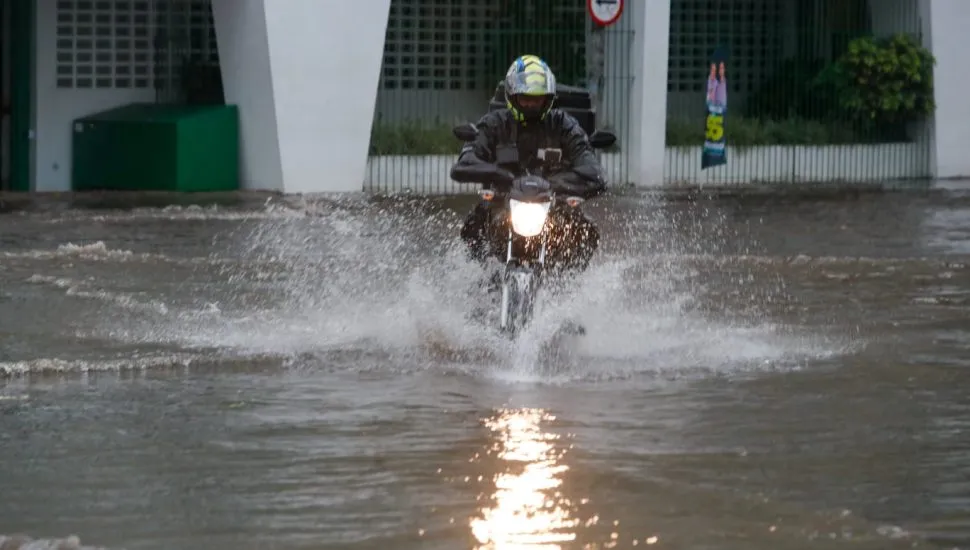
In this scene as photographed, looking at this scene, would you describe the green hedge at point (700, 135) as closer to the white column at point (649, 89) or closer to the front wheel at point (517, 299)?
the white column at point (649, 89)

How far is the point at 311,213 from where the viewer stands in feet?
55.9

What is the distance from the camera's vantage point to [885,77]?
889 inches

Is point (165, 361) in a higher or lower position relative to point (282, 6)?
lower

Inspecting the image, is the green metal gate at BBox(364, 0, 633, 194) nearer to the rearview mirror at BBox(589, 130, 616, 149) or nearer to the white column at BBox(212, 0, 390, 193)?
the white column at BBox(212, 0, 390, 193)

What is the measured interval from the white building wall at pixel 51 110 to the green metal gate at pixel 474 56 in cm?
355

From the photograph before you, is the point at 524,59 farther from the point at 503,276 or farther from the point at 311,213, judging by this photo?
the point at 311,213

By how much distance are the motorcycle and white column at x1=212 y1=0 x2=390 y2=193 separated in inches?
402

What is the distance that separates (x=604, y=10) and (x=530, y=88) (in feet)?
36.0

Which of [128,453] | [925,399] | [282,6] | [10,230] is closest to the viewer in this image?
[128,453]

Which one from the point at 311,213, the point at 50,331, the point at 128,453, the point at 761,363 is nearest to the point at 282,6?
the point at 311,213

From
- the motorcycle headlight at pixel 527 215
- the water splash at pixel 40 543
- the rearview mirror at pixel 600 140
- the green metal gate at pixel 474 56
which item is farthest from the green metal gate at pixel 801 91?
the water splash at pixel 40 543

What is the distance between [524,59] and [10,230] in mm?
7347

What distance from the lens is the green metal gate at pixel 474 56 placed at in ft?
70.7

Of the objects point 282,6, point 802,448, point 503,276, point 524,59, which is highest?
point 282,6
